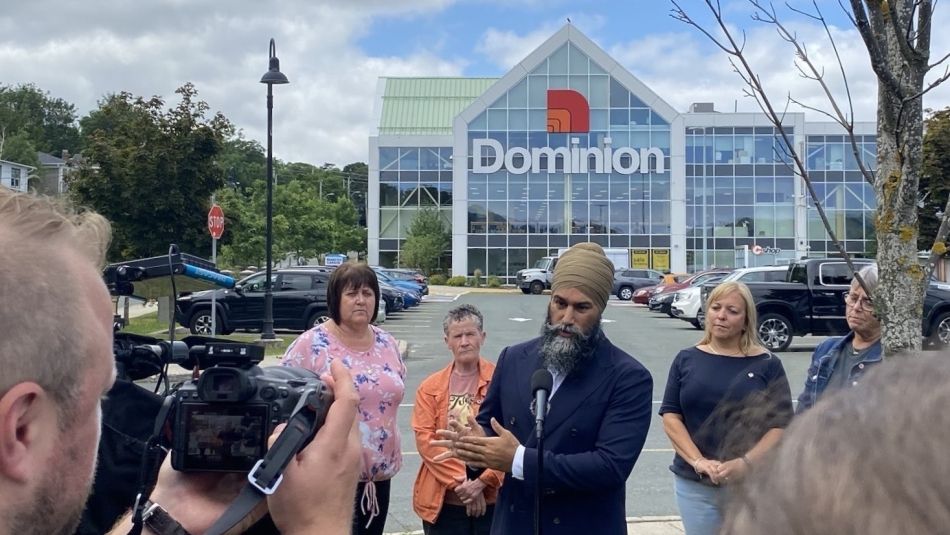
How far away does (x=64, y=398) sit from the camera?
3.80 feet

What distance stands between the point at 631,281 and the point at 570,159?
991cm

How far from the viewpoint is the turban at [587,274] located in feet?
11.4

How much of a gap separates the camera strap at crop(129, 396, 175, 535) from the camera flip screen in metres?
0.10

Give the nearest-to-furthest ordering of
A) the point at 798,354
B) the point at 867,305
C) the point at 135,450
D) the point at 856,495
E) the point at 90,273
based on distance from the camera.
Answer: the point at 856,495 → the point at 90,273 → the point at 135,450 → the point at 867,305 → the point at 798,354

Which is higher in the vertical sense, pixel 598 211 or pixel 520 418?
pixel 598 211

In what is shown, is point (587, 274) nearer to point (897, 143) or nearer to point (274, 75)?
point (897, 143)

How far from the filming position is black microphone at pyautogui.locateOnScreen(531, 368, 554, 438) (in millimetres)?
3049

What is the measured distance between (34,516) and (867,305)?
A: 421cm

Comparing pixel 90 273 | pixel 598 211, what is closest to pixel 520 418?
pixel 90 273

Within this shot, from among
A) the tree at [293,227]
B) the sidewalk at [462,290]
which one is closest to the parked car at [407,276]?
the sidewalk at [462,290]

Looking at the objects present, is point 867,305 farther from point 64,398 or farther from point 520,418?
point 64,398

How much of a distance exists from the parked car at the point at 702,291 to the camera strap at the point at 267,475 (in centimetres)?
1845

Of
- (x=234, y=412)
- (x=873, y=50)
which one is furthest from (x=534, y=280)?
(x=234, y=412)

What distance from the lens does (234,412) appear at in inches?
67.7
